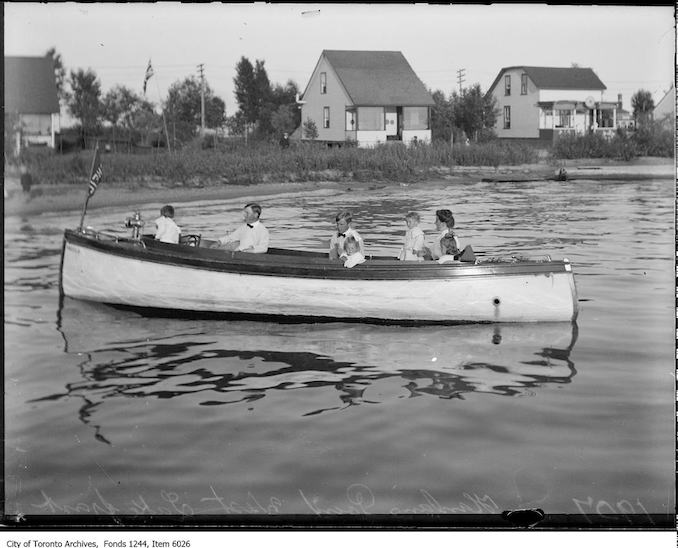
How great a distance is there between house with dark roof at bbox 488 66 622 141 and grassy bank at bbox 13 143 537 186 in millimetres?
16175

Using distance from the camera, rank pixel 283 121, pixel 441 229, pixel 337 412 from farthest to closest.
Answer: pixel 283 121 → pixel 441 229 → pixel 337 412

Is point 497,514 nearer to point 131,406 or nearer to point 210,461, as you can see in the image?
point 210,461

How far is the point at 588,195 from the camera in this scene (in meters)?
30.7

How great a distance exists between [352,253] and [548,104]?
43.3 meters

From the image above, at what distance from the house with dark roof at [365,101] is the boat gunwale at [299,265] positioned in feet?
99.6

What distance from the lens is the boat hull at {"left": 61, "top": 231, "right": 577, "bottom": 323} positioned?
41.0 feet

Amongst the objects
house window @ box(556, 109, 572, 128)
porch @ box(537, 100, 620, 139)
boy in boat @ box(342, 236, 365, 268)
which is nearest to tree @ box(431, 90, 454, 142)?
porch @ box(537, 100, 620, 139)

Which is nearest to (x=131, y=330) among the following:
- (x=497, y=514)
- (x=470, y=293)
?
(x=470, y=293)

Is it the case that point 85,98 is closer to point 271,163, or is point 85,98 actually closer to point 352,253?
point 271,163

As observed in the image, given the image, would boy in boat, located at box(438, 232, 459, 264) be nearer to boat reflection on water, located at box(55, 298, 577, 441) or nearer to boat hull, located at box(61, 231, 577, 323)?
boat hull, located at box(61, 231, 577, 323)

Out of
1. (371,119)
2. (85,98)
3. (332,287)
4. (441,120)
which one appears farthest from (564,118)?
(332,287)

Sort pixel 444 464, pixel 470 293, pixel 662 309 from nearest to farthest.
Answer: pixel 444 464 → pixel 470 293 → pixel 662 309

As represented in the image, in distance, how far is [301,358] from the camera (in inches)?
460
